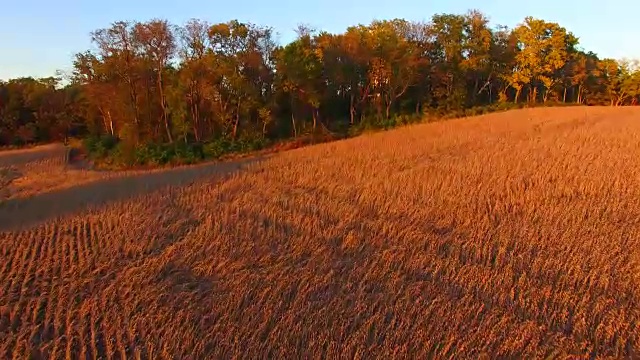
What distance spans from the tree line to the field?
19324 millimetres

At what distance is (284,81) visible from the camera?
34.3 metres

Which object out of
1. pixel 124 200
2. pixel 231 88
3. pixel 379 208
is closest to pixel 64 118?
pixel 231 88

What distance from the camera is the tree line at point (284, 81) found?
32.4m

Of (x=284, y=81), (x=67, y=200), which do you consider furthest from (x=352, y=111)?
(x=67, y=200)

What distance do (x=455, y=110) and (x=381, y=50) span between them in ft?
32.3

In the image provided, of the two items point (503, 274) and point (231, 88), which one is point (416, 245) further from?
point (231, 88)

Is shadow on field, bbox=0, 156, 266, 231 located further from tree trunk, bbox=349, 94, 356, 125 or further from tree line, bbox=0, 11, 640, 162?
tree trunk, bbox=349, 94, 356, 125

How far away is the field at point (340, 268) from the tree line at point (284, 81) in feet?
63.4

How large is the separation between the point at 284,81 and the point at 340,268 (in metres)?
29.1

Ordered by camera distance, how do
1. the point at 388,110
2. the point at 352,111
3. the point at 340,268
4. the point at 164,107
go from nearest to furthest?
1. the point at 340,268
2. the point at 164,107
3. the point at 388,110
4. the point at 352,111

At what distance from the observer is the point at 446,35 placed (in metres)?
43.3

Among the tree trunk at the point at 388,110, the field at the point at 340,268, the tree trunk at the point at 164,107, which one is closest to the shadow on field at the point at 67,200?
the field at the point at 340,268

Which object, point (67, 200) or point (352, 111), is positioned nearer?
point (67, 200)

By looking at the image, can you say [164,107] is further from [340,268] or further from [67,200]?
[340,268]
